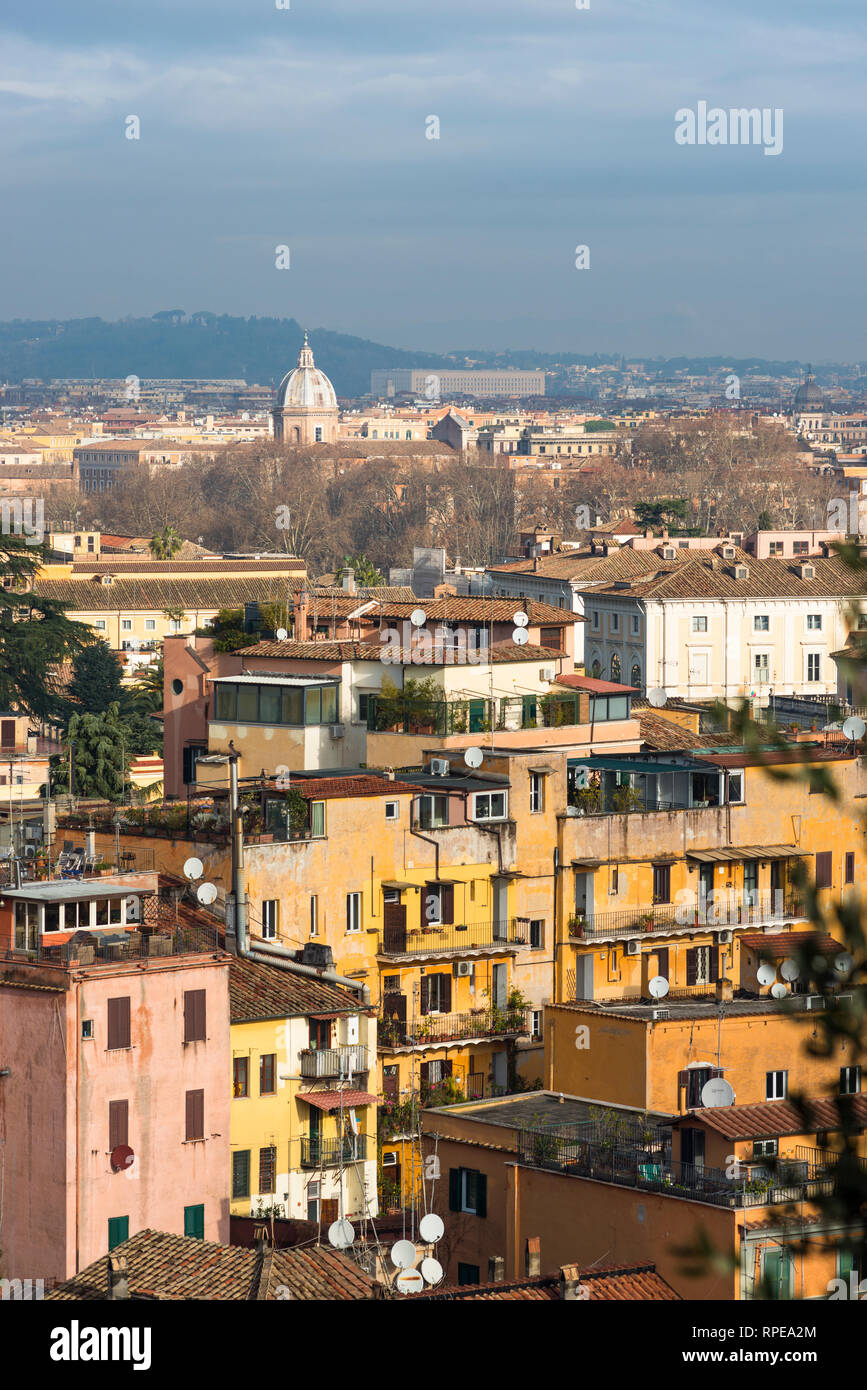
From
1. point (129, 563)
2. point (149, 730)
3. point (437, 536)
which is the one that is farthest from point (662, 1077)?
point (437, 536)

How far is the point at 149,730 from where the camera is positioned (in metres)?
41.9

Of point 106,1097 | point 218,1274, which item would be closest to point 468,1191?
point 106,1097

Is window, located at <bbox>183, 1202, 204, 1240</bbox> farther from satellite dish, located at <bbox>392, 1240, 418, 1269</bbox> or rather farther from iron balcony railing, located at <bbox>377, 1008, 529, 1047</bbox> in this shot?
iron balcony railing, located at <bbox>377, 1008, 529, 1047</bbox>

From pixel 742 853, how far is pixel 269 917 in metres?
5.15

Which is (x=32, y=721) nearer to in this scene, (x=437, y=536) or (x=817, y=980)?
(x=817, y=980)

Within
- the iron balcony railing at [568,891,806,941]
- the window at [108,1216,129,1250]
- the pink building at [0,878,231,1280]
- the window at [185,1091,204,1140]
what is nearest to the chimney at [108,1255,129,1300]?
the pink building at [0,878,231,1280]

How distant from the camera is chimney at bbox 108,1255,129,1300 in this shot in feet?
44.1

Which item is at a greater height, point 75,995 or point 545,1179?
point 75,995

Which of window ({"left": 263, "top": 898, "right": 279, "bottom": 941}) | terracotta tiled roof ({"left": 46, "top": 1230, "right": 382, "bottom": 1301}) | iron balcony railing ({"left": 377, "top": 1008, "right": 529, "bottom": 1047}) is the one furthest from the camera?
iron balcony railing ({"left": 377, "top": 1008, "right": 529, "bottom": 1047})

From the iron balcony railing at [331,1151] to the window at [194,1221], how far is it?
5.13 feet

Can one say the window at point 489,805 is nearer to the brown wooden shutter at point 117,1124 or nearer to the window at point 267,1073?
the window at point 267,1073

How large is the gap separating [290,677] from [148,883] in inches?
304

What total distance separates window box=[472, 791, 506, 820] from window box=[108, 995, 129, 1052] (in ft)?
20.3

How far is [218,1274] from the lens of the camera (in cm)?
1442
